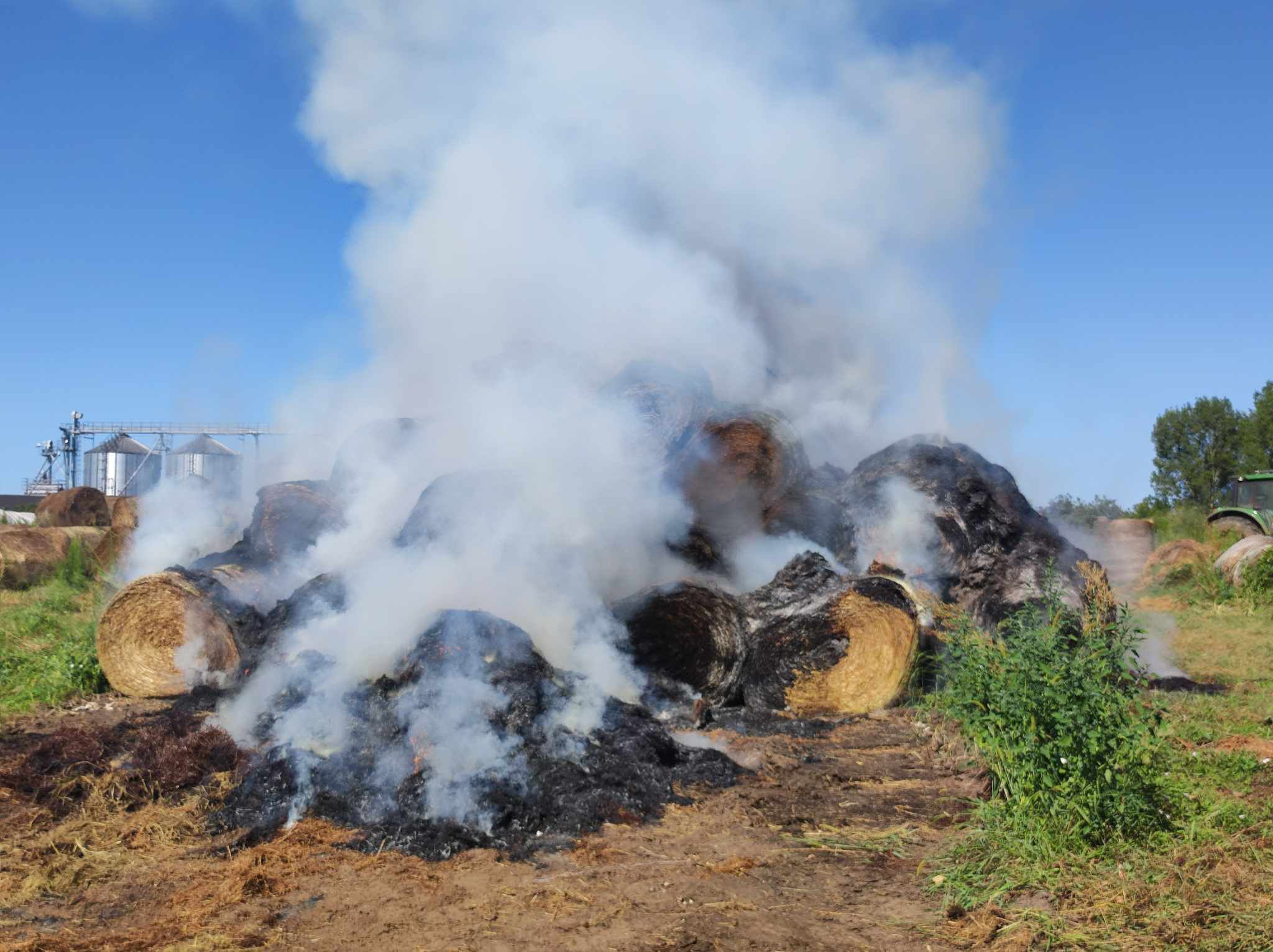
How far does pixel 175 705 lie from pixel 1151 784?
7.73 m

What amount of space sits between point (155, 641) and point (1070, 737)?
7.94m

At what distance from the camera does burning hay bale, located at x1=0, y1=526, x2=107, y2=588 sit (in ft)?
46.8

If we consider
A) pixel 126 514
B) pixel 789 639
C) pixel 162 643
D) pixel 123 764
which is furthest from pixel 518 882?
pixel 126 514

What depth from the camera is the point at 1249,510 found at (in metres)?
20.8

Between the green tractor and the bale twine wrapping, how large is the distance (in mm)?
19808

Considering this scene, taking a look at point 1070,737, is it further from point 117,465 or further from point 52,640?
point 117,465

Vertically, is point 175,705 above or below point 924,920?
above

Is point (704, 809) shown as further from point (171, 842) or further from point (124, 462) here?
point (124, 462)

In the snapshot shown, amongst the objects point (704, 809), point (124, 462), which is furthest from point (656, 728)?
point (124, 462)

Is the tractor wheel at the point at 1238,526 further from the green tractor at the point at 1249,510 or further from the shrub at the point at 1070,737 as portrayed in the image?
the shrub at the point at 1070,737

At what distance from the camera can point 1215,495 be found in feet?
118

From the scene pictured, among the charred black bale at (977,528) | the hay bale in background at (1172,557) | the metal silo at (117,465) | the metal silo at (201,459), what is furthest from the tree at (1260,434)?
the metal silo at (117,465)

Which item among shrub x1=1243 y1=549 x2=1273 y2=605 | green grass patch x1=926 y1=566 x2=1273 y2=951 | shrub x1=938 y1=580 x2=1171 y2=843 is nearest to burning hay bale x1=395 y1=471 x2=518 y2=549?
green grass patch x1=926 y1=566 x2=1273 y2=951

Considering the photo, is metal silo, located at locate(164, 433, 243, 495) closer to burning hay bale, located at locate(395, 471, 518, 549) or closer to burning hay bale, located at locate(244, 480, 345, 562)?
burning hay bale, located at locate(244, 480, 345, 562)
